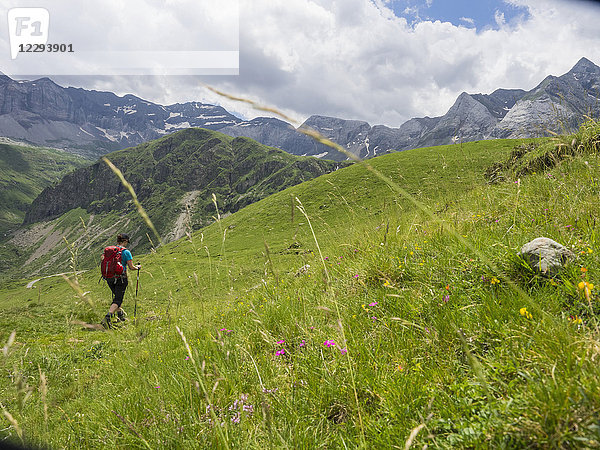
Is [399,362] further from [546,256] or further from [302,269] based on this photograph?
[302,269]

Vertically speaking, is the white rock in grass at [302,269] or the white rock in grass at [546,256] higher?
the white rock in grass at [546,256]

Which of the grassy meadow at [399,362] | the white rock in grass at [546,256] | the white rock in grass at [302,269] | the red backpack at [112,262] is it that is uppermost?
the white rock in grass at [546,256]

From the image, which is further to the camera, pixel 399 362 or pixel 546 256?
pixel 546 256

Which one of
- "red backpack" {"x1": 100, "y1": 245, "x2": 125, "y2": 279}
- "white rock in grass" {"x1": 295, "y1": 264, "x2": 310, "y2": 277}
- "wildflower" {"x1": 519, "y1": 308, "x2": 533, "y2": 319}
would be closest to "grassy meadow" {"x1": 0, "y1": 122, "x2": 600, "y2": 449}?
"wildflower" {"x1": 519, "y1": 308, "x2": 533, "y2": 319}

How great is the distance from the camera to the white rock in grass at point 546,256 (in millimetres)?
2428

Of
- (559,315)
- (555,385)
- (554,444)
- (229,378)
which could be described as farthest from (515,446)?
(229,378)

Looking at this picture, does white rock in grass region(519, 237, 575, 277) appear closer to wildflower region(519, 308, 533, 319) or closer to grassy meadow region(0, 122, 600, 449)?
grassy meadow region(0, 122, 600, 449)

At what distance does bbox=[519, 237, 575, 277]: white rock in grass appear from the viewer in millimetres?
2428

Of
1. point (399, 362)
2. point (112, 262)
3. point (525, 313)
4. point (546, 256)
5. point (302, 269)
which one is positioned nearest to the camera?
point (525, 313)

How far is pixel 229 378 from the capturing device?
8.36 ft

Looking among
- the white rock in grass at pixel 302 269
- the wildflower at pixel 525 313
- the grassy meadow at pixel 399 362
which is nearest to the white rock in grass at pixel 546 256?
the grassy meadow at pixel 399 362

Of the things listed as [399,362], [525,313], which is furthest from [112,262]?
[525,313]

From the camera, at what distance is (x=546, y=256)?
8.17 feet

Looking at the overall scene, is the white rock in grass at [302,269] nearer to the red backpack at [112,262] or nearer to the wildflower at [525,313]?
the wildflower at [525,313]
